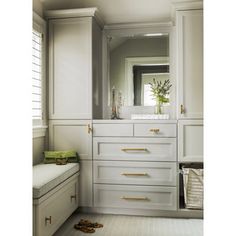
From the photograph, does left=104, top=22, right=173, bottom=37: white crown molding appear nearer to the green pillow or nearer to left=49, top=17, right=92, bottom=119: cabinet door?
left=49, top=17, right=92, bottom=119: cabinet door

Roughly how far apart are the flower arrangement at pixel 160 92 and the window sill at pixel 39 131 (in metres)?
1.34

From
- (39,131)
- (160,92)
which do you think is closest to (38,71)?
(39,131)

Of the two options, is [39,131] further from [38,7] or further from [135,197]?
[38,7]

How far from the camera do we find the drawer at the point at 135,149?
298 cm

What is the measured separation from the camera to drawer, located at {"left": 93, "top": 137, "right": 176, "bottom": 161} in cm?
298

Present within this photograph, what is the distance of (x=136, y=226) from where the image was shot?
278 centimetres

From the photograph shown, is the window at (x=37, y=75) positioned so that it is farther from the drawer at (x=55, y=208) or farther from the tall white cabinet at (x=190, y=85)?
the tall white cabinet at (x=190, y=85)

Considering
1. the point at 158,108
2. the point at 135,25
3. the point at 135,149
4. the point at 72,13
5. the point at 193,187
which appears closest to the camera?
the point at 193,187

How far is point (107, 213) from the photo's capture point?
3102mm

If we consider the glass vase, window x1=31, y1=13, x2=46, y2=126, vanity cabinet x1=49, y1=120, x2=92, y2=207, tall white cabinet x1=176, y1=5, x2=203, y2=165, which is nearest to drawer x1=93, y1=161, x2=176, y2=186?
vanity cabinet x1=49, y1=120, x2=92, y2=207

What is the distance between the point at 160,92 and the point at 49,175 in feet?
5.54
